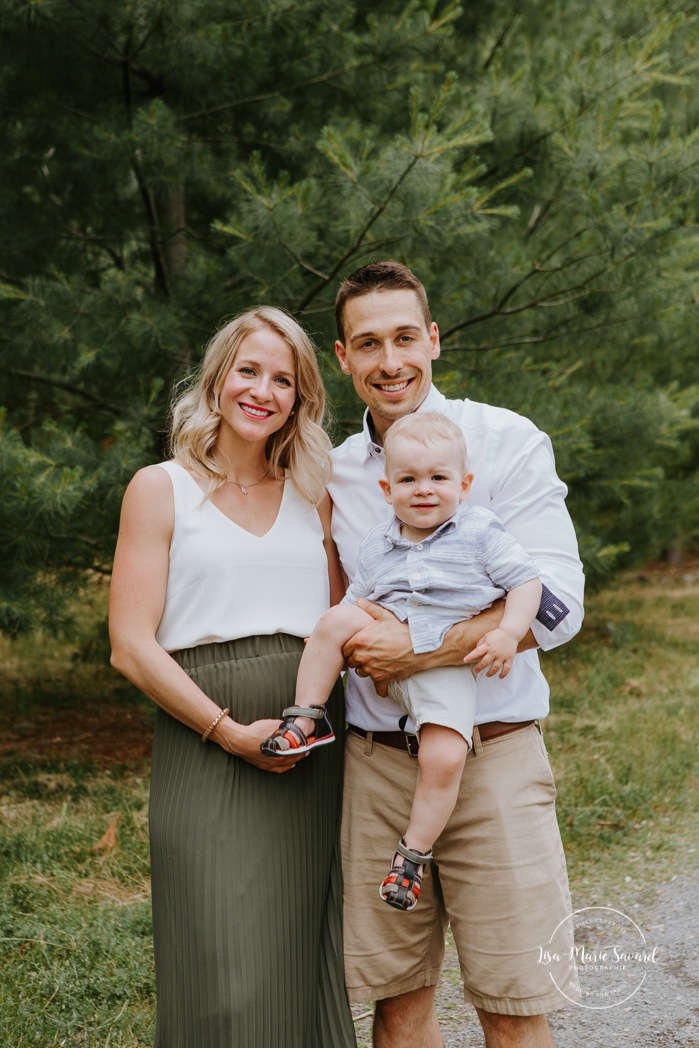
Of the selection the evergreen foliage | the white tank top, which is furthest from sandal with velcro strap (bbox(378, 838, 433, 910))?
the evergreen foliage

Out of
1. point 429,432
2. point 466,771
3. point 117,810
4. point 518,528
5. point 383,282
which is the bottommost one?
point 117,810

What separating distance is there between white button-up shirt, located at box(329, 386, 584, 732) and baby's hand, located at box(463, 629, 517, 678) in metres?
0.14

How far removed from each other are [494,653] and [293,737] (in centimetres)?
48

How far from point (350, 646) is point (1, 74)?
4.00 m

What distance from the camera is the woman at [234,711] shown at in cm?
210

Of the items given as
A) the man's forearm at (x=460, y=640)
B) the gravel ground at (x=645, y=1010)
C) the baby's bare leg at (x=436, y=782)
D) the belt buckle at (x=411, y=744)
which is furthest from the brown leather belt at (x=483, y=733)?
the gravel ground at (x=645, y=1010)

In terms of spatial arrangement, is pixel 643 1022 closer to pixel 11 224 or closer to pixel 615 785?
pixel 615 785

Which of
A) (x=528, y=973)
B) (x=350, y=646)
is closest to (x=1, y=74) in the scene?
(x=350, y=646)

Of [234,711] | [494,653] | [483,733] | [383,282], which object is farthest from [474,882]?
[383,282]

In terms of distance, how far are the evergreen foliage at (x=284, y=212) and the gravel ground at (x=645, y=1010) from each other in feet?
7.25

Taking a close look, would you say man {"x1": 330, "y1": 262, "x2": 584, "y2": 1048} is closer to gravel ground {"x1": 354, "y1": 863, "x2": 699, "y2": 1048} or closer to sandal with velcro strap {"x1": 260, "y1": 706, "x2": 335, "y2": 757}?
sandal with velcro strap {"x1": 260, "y1": 706, "x2": 335, "y2": 757}

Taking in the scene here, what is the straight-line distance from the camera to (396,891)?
2.03m

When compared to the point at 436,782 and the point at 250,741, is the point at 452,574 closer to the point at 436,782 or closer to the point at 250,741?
the point at 436,782

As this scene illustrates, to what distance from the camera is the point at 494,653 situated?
204 cm
